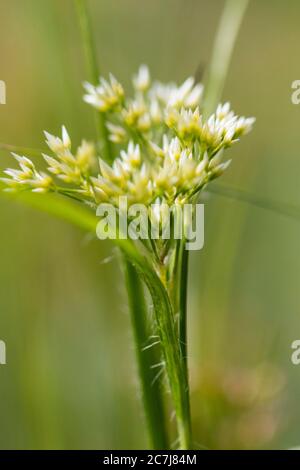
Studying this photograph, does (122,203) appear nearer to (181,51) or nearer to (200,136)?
(200,136)

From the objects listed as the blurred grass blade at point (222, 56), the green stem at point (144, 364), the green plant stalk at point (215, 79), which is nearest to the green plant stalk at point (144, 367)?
the green stem at point (144, 364)

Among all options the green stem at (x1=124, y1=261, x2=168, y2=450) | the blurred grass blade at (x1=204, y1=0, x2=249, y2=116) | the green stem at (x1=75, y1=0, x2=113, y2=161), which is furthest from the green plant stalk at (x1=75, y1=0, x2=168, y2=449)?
the blurred grass blade at (x1=204, y1=0, x2=249, y2=116)

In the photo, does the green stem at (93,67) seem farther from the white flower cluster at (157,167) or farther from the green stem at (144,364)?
the green stem at (144,364)

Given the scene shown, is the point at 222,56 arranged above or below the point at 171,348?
above

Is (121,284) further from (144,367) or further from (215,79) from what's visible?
(144,367)

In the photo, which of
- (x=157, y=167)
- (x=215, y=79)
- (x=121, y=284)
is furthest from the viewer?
(x=121, y=284)

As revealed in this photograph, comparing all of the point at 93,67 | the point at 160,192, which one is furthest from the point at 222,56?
the point at 160,192

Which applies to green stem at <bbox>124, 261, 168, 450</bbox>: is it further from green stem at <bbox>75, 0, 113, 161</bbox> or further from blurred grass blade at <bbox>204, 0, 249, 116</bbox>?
blurred grass blade at <bbox>204, 0, 249, 116</bbox>
